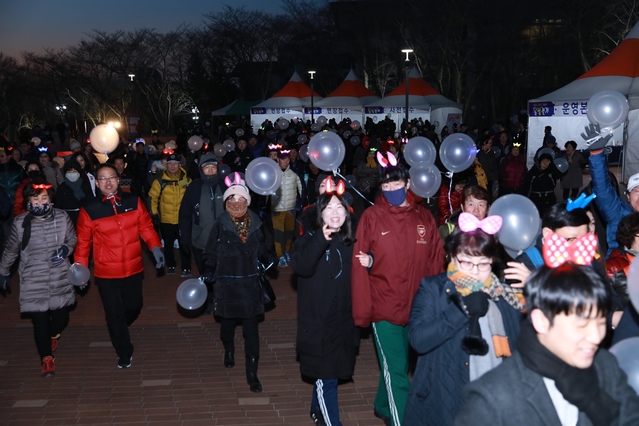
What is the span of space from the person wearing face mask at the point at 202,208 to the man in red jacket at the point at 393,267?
3451mm

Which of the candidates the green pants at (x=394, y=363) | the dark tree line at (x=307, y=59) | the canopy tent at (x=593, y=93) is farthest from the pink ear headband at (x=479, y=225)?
the dark tree line at (x=307, y=59)

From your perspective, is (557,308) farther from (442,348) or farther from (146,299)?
(146,299)

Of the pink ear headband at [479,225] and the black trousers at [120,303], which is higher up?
the pink ear headband at [479,225]

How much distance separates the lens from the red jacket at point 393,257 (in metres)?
4.80

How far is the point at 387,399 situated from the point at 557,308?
3.19 m

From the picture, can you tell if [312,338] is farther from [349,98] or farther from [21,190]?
[349,98]

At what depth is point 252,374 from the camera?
5.96 metres

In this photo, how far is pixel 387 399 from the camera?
16.9 ft

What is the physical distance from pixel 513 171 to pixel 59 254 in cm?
882

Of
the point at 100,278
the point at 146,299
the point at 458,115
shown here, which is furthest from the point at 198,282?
the point at 458,115

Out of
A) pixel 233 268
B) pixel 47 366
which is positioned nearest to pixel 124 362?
pixel 47 366

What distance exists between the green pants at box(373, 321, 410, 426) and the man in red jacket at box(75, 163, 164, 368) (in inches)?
103

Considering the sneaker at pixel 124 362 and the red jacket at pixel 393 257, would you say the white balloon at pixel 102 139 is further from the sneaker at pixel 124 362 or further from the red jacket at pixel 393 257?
the red jacket at pixel 393 257

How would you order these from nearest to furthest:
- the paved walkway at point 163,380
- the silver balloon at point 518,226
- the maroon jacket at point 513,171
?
1. the silver balloon at point 518,226
2. the paved walkway at point 163,380
3. the maroon jacket at point 513,171
